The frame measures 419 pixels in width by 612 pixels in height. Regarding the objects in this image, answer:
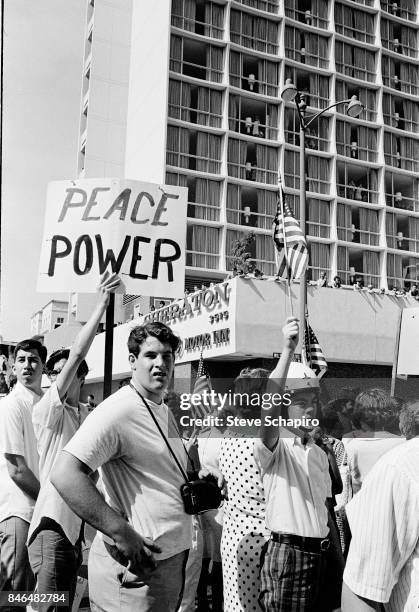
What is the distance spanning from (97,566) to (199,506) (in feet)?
1.47

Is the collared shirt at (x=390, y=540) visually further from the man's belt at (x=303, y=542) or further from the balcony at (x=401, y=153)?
the balcony at (x=401, y=153)

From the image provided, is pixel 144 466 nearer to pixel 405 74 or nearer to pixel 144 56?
pixel 144 56

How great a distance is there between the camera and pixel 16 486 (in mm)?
3650

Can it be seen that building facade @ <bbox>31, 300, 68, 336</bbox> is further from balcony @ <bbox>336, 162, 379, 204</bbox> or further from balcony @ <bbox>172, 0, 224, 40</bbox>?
balcony @ <bbox>336, 162, 379, 204</bbox>

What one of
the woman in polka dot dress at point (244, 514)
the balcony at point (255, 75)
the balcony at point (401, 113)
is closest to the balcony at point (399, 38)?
the balcony at point (401, 113)

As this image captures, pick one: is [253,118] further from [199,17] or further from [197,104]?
[199,17]

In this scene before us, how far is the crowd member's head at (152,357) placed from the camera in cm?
265

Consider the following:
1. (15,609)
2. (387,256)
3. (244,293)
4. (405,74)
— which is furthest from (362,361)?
(405,74)

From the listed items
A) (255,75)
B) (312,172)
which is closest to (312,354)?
(312,172)

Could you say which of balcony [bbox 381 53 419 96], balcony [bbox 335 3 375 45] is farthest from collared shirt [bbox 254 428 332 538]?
balcony [bbox 381 53 419 96]

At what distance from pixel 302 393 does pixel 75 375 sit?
126 cm

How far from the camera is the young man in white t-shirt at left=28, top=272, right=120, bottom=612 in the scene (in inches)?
124

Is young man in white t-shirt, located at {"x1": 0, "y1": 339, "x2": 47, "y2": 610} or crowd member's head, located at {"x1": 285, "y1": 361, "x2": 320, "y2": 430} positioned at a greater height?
crowd member's head, located at {"x1": 285, "y1": 361, "x2": 320, "y2": 430}

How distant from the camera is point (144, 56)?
129ft
